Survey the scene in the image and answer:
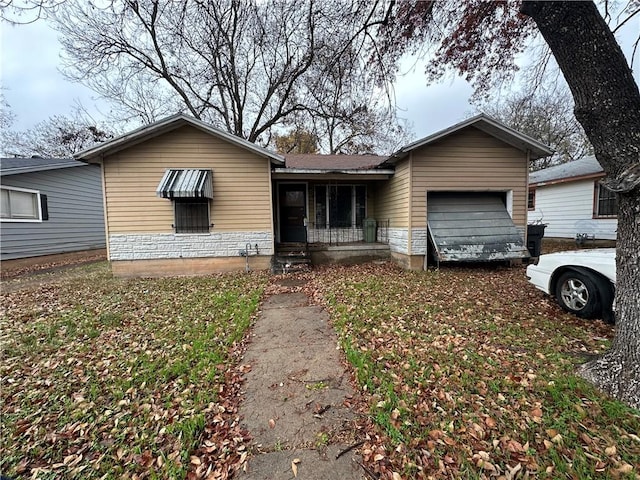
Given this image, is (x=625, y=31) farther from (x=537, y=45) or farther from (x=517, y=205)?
(x=517, y=205)

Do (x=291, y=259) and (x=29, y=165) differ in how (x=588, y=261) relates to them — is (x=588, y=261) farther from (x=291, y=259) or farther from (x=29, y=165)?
(x=29, y=165)

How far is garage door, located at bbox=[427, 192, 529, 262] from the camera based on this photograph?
774 centimetres

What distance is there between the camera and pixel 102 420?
2.46 m

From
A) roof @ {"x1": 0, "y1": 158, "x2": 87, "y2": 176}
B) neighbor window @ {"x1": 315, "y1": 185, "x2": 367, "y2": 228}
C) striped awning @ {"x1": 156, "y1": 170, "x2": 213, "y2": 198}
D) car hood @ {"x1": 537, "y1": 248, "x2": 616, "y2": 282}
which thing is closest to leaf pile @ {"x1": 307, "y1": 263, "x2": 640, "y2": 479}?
car hood @ {"x1": 537, "y1": 248, "x2": 616, "y2": 282}

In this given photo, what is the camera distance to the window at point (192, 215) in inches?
316

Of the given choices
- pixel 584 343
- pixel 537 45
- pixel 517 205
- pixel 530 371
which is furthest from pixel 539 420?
pixel 517 205

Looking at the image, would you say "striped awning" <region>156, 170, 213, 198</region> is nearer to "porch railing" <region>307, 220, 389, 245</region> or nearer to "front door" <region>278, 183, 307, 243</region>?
"front door" <region>278, 183, 307, 243</region>

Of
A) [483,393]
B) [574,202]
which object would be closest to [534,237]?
[574,202]

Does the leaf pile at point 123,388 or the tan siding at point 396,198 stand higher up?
the tan siding at point 396,198

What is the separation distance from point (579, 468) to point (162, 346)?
4.36 m

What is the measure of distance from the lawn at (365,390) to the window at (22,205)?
19.9 feet

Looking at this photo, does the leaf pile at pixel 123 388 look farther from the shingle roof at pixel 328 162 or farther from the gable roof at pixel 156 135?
the shingle roof at pixel 328 162

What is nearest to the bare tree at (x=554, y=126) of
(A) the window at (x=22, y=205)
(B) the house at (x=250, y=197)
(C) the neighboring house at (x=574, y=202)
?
(C) the neighboring house at (x=574, y=202)

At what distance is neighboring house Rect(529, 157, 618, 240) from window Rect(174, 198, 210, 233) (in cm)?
1300
